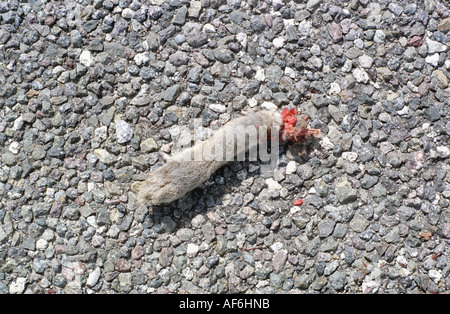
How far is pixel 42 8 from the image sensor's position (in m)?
4.48

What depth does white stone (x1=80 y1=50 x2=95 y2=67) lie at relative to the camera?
4332 mm

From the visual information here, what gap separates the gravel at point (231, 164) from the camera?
3.98 metres

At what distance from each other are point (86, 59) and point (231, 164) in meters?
1.86

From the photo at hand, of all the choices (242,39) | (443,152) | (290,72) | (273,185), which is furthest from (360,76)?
(273,185)

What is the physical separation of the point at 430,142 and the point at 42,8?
4.25 m

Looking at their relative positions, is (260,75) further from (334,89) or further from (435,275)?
(435,275)

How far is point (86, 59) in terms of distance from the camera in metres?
4.34

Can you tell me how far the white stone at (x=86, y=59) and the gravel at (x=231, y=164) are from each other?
0.04 feet

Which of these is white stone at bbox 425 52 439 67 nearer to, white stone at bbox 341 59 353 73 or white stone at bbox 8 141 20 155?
white stone at bbox 341 59 353 73

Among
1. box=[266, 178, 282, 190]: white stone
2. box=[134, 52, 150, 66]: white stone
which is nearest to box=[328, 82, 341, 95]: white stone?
box=[266, 178, 282, 190]: white stone

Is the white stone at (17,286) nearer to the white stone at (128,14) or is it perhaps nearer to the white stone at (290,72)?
the white stone at (128,14)

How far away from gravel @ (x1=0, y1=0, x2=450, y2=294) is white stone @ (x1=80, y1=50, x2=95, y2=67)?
1 centimetres

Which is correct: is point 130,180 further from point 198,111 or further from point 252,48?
point 252,48

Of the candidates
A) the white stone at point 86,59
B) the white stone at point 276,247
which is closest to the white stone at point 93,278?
the white stone at point 276,247
